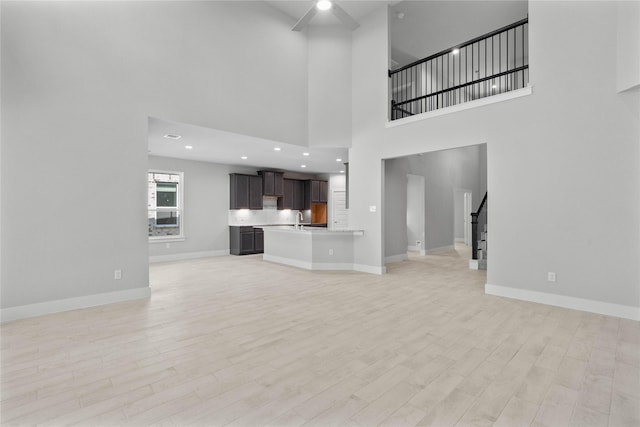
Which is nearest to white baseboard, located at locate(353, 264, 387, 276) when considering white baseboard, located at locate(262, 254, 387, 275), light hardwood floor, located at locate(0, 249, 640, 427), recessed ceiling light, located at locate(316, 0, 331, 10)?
white baseboard, located at locate(262, 254, 387, 275)

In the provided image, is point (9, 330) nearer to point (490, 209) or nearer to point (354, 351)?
point (354, 351)

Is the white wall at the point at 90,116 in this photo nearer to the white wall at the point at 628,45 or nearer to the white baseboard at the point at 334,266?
the white baseboard at the point at 334,266

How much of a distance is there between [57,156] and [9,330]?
1960mm

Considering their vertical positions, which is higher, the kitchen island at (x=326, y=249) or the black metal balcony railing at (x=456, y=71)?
the black metal balcony railing at (x=456, y=71)

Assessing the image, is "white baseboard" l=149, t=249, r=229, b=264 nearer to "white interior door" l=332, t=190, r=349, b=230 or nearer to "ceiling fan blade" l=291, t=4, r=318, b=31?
"white interior door" l=332, t=190, r=349, b=230

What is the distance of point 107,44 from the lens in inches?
157

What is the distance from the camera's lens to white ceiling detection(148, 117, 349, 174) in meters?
5.21

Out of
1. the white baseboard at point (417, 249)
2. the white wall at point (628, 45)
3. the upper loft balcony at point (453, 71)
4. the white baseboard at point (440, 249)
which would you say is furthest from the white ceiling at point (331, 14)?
the white baseboard at point (440, 249)

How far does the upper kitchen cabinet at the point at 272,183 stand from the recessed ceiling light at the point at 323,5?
605 centimetres

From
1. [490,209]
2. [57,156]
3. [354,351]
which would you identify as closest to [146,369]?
[354,351]

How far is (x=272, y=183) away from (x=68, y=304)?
258 inches

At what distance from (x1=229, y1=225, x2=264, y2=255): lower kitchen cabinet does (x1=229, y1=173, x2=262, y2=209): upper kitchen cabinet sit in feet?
2.34

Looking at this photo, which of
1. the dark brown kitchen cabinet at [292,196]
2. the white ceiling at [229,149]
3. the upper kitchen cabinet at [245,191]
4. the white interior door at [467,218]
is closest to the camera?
the white ceiling at [229,149]

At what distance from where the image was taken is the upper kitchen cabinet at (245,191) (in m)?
9.05
